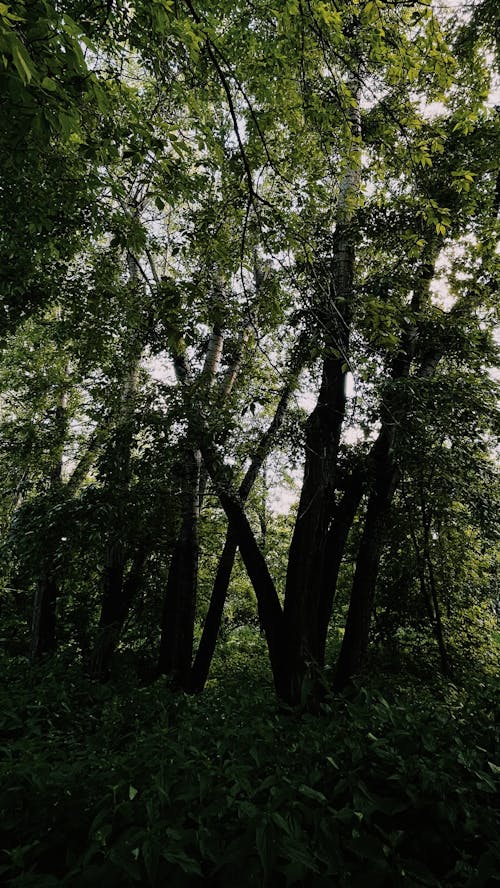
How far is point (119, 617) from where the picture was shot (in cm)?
745

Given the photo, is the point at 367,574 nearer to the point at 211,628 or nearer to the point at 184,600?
the point at 211,628

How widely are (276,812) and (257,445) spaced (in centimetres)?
456

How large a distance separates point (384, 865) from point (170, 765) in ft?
4.22

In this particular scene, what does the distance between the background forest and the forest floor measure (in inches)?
0.6

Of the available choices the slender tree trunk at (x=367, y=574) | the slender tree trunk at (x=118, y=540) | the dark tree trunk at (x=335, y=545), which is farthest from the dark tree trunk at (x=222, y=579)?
the slender tree trunk at (x=367, y=574)

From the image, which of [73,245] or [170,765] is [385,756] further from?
[73,245]

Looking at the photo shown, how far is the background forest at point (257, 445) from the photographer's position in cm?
175

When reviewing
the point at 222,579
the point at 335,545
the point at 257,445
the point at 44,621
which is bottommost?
the point at 44,621

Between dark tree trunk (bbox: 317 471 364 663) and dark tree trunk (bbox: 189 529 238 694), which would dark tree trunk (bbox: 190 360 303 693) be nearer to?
→ dark tree trunk (bbox: 189 529 238 694)

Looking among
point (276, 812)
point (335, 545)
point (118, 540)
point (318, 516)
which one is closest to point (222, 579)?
point (118, 540)

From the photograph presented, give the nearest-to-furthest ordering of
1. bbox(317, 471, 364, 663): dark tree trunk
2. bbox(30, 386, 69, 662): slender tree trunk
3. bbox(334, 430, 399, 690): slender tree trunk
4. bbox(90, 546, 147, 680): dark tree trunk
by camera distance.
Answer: bbox(317, 471, 364, 663): dark tree trunk < bbox(334, 430, 399, 690): slender tree trunk < bbox(90, 546, 147, 680): dark tree trunk < bbox(30, 386, 69, 662): slender tree trunk

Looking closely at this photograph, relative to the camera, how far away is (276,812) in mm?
1552

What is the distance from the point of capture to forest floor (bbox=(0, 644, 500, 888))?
140 cm

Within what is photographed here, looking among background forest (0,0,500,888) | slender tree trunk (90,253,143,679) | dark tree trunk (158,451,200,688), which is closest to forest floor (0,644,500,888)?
background forest (0,0,500,888)
